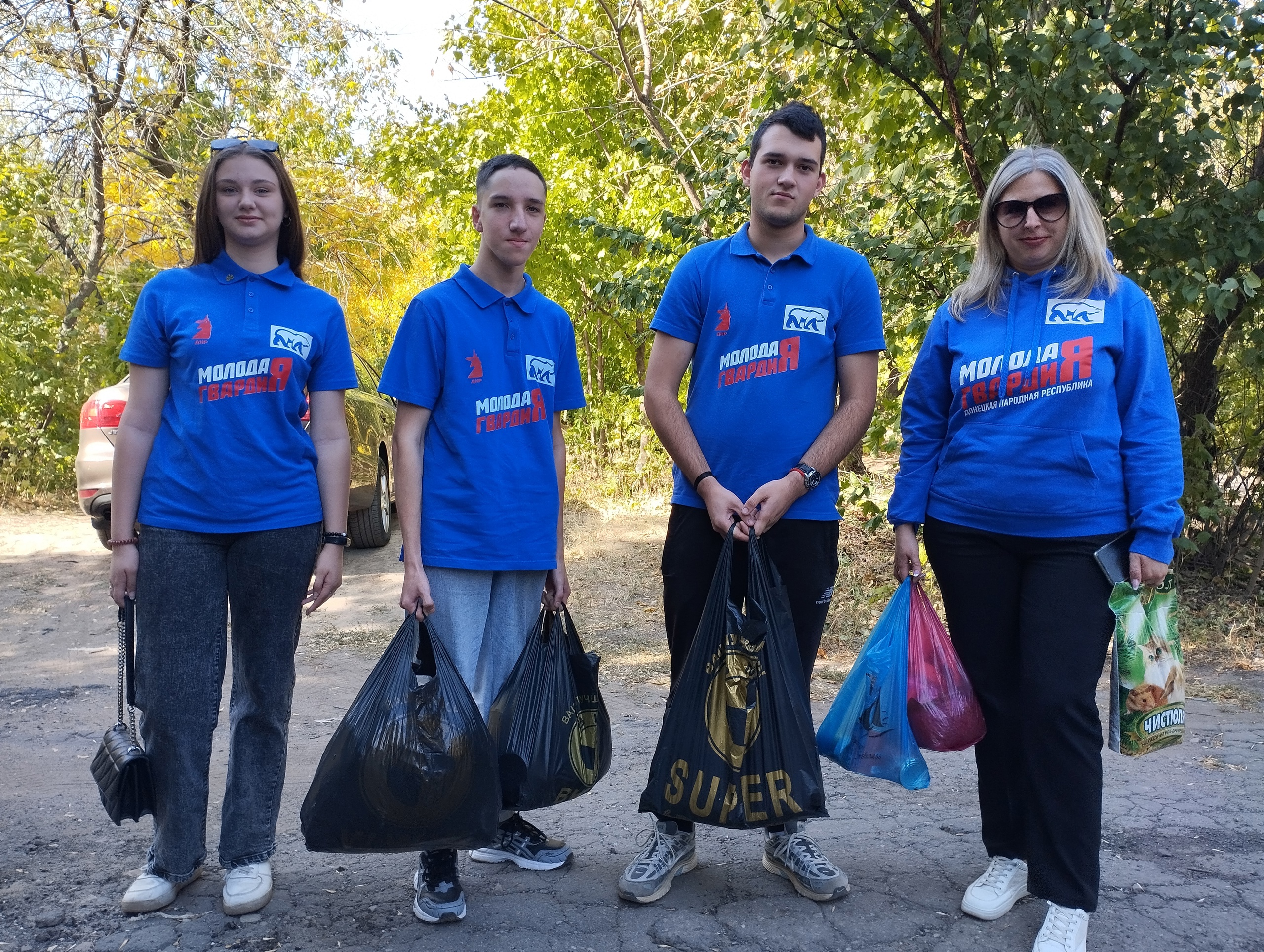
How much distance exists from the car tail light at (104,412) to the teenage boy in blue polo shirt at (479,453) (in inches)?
189

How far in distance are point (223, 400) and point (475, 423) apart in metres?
0.65

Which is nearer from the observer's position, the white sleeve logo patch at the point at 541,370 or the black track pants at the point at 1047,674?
the black track pants at the point at 1047,674

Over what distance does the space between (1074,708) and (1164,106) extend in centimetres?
362

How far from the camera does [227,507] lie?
106 inches

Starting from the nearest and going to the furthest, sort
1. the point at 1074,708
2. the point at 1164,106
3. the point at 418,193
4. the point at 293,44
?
1. the point at 1074,708
2. the point at 1164,106
3. the point at 293,44
4. the point at 418,193

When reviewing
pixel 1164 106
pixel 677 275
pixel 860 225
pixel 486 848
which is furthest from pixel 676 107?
pixel 486 848

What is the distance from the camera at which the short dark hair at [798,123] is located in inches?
110

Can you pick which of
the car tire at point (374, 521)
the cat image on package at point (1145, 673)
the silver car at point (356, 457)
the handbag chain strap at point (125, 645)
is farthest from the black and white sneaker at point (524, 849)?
the car tire at point (374, 521)

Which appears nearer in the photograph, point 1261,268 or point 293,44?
point 1261,268

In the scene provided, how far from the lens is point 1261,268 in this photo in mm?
5746

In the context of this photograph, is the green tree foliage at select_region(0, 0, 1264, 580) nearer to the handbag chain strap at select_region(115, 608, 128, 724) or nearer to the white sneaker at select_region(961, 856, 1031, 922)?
the white sneaker at select_region(961, 856, 1031, 922)

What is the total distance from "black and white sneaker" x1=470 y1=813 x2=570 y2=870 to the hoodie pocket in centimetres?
155

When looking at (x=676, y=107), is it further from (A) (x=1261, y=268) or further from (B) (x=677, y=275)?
(B) (x=677, y=275)

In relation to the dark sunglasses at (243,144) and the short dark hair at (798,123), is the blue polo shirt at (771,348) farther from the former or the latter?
the dark sunglasses at (243,144)
